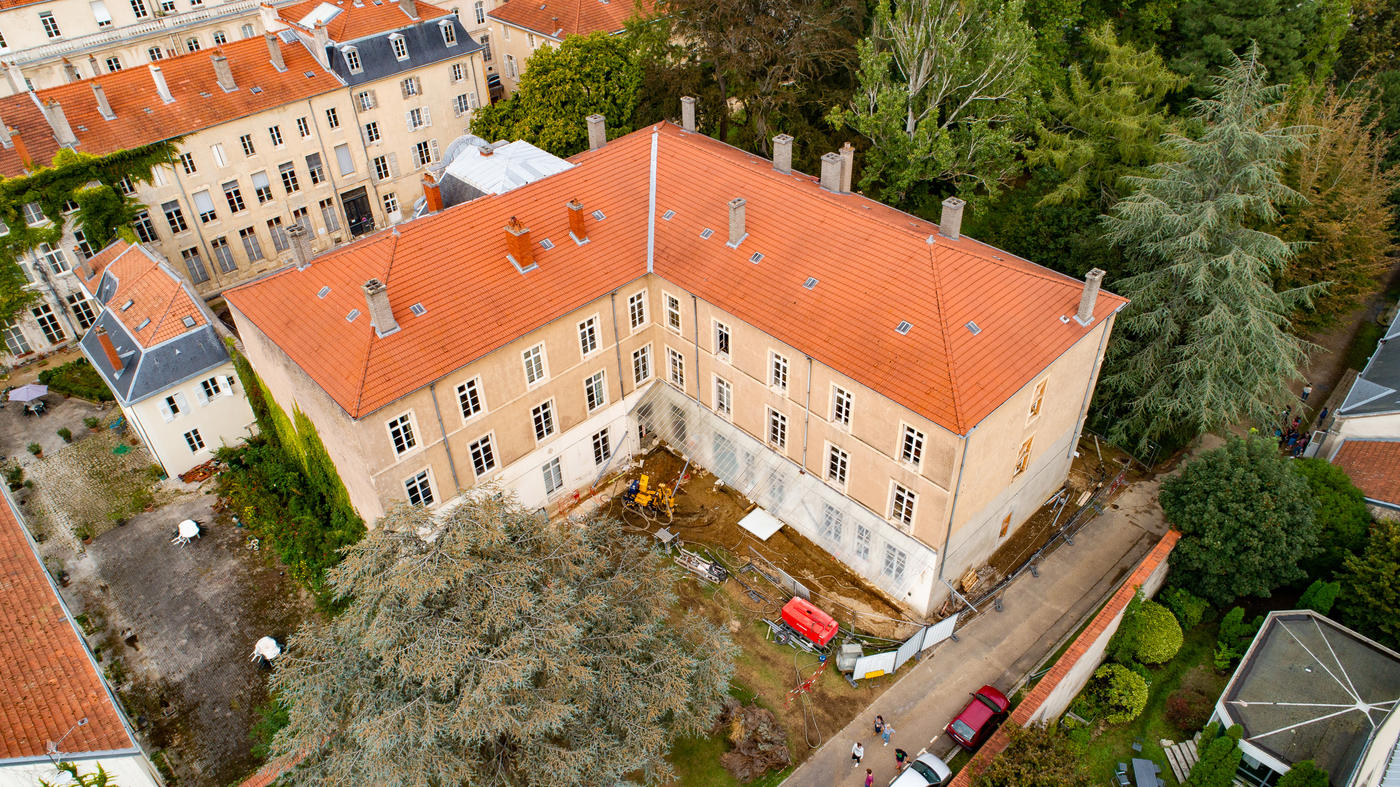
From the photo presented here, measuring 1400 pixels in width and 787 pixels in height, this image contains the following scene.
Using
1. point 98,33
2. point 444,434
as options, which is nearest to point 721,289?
point 444,434

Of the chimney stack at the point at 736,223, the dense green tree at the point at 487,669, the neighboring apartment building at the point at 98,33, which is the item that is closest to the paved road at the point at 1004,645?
the dense green tree at the point at 487,669

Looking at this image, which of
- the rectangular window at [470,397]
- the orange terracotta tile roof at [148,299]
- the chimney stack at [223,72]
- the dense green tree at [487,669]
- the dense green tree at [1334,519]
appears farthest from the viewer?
the chimney stack at [223,72]

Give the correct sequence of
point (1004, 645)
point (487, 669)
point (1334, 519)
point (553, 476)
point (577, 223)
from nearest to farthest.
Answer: point (487, 669) → point (1334, 519) → point (1004, 645) → point (577, 223) → point (553, 476)

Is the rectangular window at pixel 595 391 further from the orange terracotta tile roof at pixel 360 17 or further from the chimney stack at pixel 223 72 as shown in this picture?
the chimney stack at pixel 223 72

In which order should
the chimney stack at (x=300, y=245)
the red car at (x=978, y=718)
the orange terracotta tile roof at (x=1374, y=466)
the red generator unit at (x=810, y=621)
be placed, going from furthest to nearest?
1. the orange terracotta tile roof at (x=1374, y=466)
2. the chimney stack at (x=300, y=245)
3. the red generator unit at (x=810, y=621)
4. the red car at (x=978, y=718)

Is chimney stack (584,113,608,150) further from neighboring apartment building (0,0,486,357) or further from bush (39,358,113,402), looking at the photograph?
bush (39,358,113,402)

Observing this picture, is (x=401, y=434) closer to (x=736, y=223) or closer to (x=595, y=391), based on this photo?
(x=595, y=391)
